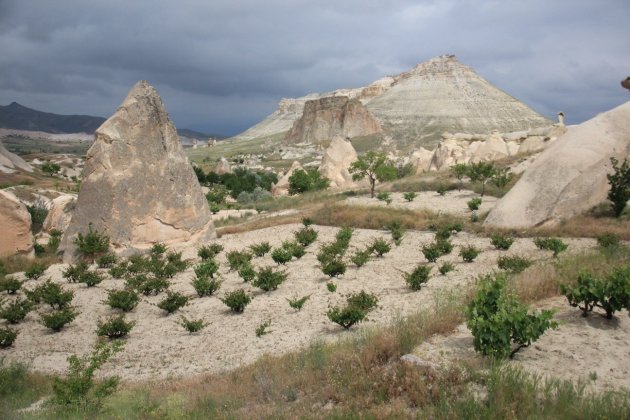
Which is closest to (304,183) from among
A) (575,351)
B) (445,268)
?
(445,268)

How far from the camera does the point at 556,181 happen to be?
52.1 ft

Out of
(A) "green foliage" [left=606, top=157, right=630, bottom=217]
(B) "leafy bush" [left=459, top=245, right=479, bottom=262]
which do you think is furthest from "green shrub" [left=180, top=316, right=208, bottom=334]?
(A) "green foliage" [left=606, top=157, right=630, bottom=217]

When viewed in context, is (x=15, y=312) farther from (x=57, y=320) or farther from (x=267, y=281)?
(x=267, y=281)

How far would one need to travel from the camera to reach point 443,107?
115 metres

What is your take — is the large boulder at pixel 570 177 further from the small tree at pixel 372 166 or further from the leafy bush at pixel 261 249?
the small tree at pixel 372 166

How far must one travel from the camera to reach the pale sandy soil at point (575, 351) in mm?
4821

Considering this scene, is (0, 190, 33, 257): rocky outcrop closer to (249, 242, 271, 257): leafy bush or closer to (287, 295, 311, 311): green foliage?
(249, 242, 271, 257): leafy bush

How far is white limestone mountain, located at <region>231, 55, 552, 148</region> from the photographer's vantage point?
10256cm

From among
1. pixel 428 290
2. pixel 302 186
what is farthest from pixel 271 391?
pixel 302 186

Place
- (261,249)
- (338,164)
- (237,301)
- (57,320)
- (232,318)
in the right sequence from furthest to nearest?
(338,164) → (261,249) → (237,301) → (232,318) → (57,320)

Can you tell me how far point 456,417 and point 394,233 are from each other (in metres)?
11.8

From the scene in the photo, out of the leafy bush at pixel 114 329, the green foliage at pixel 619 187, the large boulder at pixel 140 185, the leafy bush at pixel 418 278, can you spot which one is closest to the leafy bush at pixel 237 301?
the leafy bush at pixel 114 329

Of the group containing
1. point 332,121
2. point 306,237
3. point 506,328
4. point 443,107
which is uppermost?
point 443,107

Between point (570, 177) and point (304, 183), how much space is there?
23.6 m
